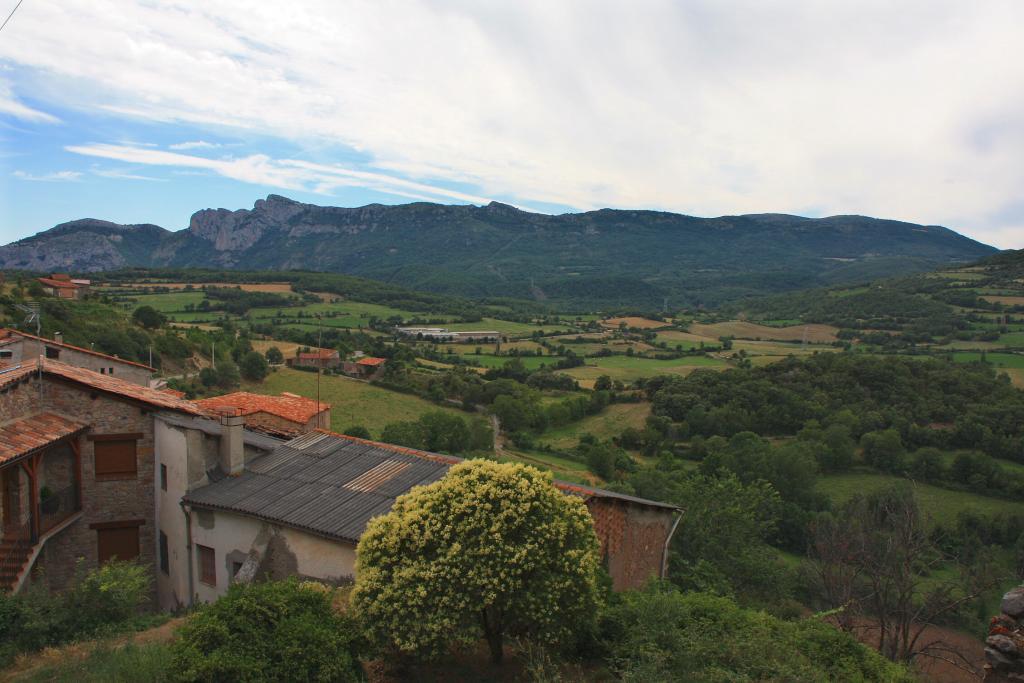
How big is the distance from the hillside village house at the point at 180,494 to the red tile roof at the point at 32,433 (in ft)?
0.12

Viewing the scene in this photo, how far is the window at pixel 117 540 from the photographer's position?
542 inches

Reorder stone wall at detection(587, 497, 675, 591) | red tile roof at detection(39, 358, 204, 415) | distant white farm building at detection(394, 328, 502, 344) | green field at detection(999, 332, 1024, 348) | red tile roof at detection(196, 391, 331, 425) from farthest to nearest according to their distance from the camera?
distant white farm building at detection(394, 328, 502, 344) < green field at detection(999, 332, 1024, 348) < red tile roof at detection(196, 391, 331, 425) < red tile roof at detection(39, 358, 204, 415) < stone wall at detection(587, 497, 675, 591)

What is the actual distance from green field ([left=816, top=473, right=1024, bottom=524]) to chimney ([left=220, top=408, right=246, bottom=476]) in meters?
34.2

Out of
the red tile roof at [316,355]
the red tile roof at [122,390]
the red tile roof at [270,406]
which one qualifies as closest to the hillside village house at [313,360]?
the red tile roof at [316,355]

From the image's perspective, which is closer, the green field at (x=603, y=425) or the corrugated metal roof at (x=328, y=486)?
the corrugated metal roof at (x=328, y=486)

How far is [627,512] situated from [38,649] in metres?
9.84

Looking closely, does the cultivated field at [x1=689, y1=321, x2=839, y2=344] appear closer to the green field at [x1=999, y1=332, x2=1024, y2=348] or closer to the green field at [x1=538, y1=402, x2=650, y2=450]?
the green field at [x1=999, y1=332, x2=1024, y2=348]

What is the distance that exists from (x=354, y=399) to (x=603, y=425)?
19896 mm

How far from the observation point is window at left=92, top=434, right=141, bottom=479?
13719mm

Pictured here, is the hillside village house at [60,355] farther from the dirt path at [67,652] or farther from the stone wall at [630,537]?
the stone wall at [630,537]

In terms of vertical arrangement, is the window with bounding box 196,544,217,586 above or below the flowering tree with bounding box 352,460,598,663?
below

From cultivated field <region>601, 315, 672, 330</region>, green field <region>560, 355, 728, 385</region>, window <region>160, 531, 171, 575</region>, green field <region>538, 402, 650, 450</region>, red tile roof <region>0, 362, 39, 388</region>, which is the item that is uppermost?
red tile roof <region>0, 362, 39, 388</region>

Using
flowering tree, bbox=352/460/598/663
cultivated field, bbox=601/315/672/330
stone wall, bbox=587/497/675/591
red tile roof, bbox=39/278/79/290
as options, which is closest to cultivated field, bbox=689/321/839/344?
cultivated field, bbox=601/315/672/330

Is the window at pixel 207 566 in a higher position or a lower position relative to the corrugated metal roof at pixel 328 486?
lower
